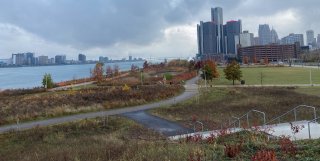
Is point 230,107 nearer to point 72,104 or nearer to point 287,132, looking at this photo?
point 72,104

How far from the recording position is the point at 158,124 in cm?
2595

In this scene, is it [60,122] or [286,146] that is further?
[60,122]

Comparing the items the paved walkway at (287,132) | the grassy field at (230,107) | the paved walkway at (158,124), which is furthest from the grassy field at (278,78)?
the paved walkway at (287,132)

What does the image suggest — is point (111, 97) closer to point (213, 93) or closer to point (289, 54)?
point (213, 93)

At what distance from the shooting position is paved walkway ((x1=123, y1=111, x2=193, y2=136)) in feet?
73.6

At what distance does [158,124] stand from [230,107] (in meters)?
9.06

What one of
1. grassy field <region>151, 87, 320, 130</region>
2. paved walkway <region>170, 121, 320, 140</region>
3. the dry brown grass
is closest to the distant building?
grassy field <region>151, 87, 320, 130</region>

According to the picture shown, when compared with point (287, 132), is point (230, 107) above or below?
below

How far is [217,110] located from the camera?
30969mm

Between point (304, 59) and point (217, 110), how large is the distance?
144756 mm

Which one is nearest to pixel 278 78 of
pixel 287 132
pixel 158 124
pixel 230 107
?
pixel 230 107

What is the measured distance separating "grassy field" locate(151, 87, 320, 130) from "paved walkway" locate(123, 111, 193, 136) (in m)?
0.84

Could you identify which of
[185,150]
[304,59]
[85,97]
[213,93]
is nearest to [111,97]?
[85,97]

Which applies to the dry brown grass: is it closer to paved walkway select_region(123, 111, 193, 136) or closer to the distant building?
paved walkway select_region(123, 111, 193, 136)
